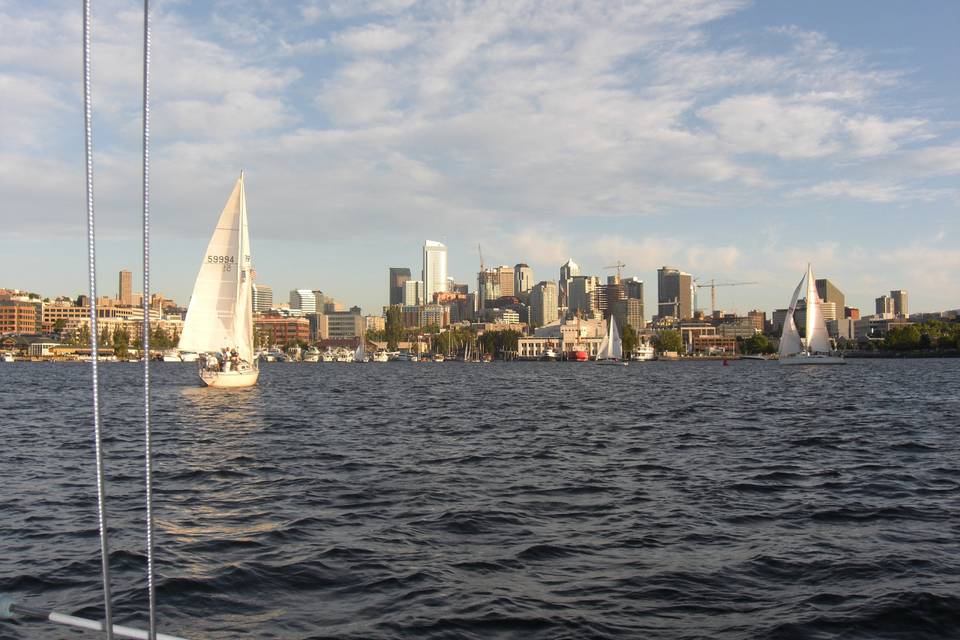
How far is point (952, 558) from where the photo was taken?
13766mm

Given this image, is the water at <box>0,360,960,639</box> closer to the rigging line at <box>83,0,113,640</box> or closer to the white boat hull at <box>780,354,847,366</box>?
the rigging line at <box>83,0,113,640</box>

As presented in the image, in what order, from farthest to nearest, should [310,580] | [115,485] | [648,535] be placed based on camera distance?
[115,485] → [648,535] → [310,580]

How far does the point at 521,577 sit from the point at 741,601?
3319 mm

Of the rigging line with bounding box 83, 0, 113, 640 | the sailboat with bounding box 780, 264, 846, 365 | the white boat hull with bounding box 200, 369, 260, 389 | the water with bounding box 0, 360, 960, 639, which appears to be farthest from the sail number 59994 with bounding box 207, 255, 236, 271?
the sailboat with bounding box 780, 264, 846, 365

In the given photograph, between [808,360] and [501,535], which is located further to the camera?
[808,360]

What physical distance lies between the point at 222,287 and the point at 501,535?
51.6m

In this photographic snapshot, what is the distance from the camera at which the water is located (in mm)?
11000

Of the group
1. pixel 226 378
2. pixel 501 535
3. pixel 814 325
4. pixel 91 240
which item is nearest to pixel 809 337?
pixel 814 325

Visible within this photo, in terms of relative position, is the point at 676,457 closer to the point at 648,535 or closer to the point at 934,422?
the point at 648,535

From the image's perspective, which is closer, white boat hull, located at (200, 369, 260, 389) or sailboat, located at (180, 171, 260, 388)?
sailboat, located at (180, 171, 260, 388)

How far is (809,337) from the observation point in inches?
5738

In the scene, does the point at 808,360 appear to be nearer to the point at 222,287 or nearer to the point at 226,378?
the point at 226,378

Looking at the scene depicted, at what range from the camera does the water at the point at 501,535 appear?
433 inches

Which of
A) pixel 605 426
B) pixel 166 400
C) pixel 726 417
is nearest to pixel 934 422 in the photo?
pixel 726 417
